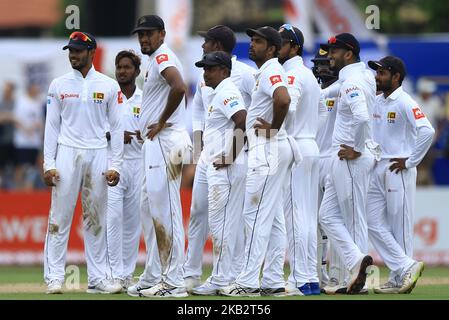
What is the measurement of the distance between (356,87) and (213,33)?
175cm

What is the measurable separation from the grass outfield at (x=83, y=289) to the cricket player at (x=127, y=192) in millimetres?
595

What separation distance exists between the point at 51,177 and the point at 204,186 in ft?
5.64

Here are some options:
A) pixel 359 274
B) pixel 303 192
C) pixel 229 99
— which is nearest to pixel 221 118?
pixel 229 99

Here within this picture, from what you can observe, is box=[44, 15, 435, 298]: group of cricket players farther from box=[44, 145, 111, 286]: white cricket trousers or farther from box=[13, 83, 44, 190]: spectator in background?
box=[13, 83, 44, 190]: spectator in background

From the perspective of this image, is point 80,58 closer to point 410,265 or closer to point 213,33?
point 213,33

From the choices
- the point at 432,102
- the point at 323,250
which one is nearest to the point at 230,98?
the point at 323,250

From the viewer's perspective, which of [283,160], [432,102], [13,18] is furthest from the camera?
[13,18]

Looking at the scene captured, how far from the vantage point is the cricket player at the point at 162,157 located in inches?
561

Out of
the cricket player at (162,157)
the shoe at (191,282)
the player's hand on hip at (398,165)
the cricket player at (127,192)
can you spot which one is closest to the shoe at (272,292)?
the cricket player at (162,157)

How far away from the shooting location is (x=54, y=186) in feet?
49.0

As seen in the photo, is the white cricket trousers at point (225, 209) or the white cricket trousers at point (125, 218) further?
the white cricket trousers at point (125, 218)

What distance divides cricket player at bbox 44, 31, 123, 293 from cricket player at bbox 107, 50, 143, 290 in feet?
2.55

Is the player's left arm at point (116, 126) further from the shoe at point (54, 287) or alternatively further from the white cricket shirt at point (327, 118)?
the white cricket shirt at point (327, 118)

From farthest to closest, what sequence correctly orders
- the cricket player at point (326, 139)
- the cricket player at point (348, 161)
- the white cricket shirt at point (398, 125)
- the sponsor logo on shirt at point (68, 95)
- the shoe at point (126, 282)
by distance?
the white cricket shirt at point (398, 125)
the cricket player at point (326, 139)
the shoe at point (126, 282)
the cricket player at point (348, 161)
the sponsor logo on shirt at point (68, 95)
